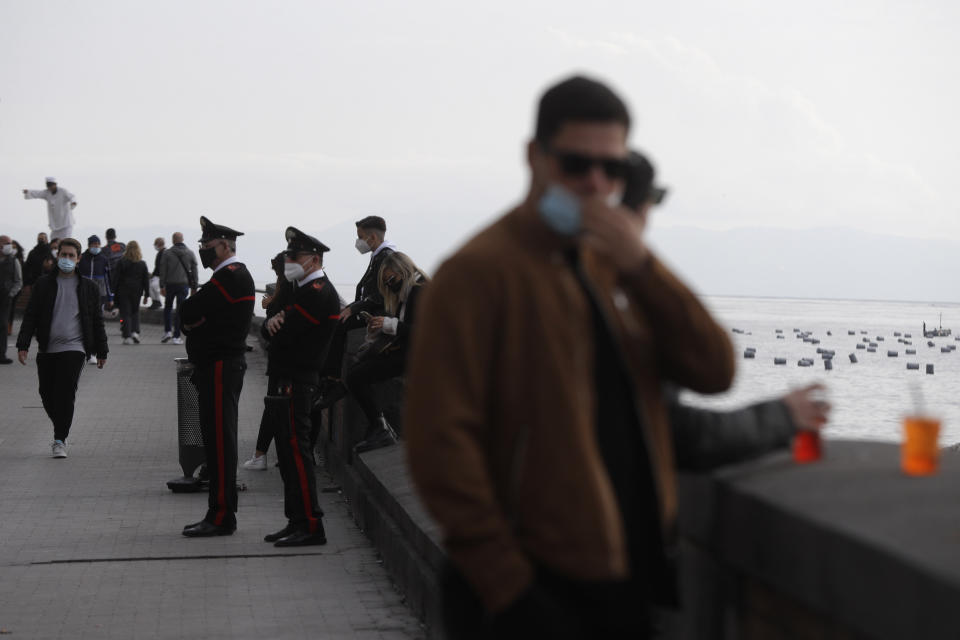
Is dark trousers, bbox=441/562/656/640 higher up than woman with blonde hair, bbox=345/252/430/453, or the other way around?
dark trousers, bbox=441/562/656/640

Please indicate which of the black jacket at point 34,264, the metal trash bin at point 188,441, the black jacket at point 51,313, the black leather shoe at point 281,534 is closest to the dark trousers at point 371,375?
the metal trash bin at point 188,441

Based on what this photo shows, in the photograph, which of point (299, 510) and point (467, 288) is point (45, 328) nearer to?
point (299, 510)

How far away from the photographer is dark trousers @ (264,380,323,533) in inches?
317

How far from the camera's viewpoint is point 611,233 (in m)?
2.36

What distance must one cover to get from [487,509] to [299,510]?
19.7ft

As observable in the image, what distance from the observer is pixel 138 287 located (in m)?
24.4

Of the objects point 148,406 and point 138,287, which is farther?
point 138,287

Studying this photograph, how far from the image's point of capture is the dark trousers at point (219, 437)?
841 cm

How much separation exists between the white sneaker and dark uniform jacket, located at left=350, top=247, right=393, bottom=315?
1.62 meters

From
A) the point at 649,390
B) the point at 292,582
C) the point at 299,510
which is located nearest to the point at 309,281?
the point at 299,510

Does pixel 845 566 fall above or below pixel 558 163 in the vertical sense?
below

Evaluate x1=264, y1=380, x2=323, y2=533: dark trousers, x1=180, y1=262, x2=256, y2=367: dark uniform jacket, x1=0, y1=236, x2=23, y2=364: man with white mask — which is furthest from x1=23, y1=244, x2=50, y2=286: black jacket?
x1=264, y1=380, x2=323, y2=533: dark trousers

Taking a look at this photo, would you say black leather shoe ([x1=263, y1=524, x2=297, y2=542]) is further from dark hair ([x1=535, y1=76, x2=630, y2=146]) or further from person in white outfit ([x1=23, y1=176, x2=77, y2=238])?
person in white outfit ([x1=23, y1=176, x2=77, y2=238])

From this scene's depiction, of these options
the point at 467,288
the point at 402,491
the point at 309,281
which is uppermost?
→ the point at 467,288
